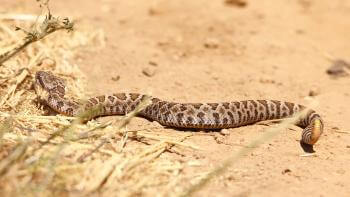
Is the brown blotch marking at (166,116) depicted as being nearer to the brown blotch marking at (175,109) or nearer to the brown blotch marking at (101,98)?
the brown blotch marking at (175,109)

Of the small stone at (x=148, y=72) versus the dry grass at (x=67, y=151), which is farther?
the small stone at (x=148, y=72)

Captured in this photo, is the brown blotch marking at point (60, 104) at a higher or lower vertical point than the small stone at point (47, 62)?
lower

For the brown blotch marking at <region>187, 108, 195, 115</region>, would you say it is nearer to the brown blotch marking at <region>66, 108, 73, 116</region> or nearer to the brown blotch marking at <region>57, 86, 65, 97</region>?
the brown blotch marking at <region>66, 108, 73, 116</region>

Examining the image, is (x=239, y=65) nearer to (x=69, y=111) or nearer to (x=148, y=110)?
(x=148, y=110)

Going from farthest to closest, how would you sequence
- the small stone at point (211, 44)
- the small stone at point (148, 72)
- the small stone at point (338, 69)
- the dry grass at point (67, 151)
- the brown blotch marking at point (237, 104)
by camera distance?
the small stone at point (211, 44) < the small stone at point (338, 69) < the small stone at point (148, 72) < the brown blotch marking at point (237, 104) < the dry grass at point (67, 151)

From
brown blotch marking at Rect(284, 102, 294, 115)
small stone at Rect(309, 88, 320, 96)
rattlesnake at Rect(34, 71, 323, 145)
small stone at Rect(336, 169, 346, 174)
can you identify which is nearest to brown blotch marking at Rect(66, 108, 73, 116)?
rattlesnake at Rect(34, 71, 323, 145)

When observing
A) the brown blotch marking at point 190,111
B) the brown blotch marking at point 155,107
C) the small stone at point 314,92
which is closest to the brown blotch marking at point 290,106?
the small stone at point 314,92

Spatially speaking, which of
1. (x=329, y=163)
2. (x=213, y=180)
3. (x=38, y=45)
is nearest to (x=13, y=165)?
(x=213, y=180)

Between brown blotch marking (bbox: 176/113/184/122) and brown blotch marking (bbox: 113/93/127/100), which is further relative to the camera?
brown blotch marking (bbox: 113/93/127/100)
